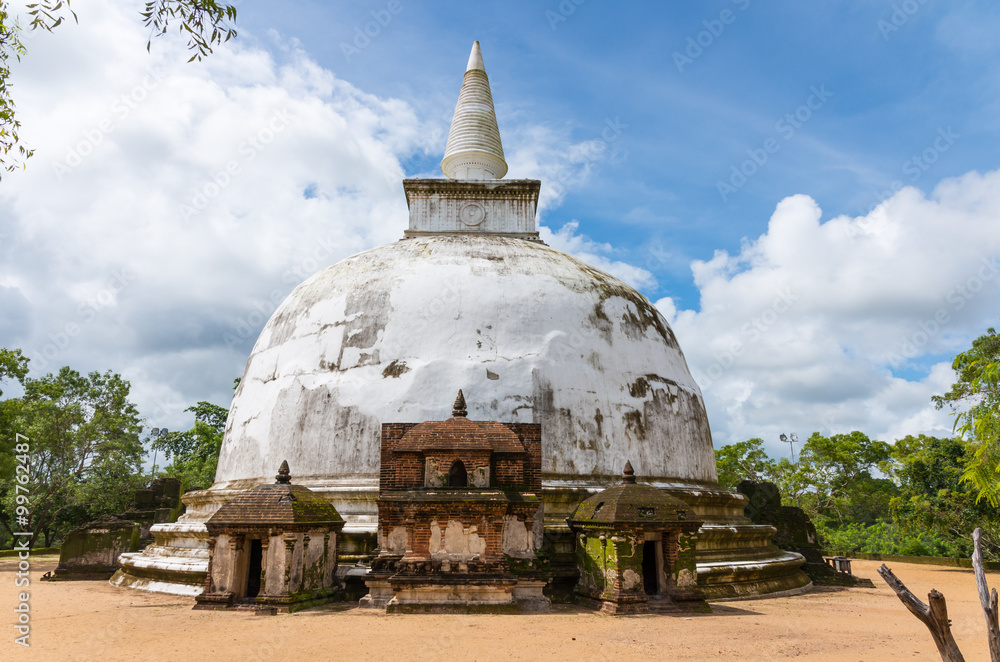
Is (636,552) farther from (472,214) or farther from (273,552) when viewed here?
(472,214)

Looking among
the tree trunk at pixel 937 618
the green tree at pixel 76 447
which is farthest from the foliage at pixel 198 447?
the tree trunk at pixel 937 618

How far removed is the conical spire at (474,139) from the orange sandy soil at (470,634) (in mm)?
12325

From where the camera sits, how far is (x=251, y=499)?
947 centimetres

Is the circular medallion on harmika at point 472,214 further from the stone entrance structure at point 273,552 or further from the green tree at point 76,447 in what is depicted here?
the green tree at point 76,447

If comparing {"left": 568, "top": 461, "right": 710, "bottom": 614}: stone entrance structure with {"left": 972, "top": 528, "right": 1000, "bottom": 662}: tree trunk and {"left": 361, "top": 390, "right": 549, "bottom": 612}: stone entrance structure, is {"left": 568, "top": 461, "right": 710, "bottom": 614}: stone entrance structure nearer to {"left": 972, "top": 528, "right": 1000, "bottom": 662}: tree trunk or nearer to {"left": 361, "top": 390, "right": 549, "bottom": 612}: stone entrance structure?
{"left": 361, "top": 390, "right": 549, "bottom": 612}: stone entrance structure

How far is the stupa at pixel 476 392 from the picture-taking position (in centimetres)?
1108

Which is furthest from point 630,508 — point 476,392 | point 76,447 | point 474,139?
point 76,447

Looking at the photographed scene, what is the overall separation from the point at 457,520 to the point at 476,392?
111 inches

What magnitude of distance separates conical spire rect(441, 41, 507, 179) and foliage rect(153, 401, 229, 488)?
1942 cm

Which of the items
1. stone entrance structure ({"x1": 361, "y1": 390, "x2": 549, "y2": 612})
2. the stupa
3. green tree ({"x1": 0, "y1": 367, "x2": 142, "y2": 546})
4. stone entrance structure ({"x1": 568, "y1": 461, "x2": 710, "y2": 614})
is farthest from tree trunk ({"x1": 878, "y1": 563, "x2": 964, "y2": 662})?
green tree ({"x1": 0, "y1": 367, "x2": 142, "y2": 546})

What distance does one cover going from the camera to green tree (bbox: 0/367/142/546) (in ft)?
79.0

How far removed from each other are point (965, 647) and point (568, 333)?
7342 millimetres

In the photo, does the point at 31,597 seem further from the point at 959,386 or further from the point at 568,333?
the point at 959,386

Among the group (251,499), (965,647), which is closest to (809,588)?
(965,647)
